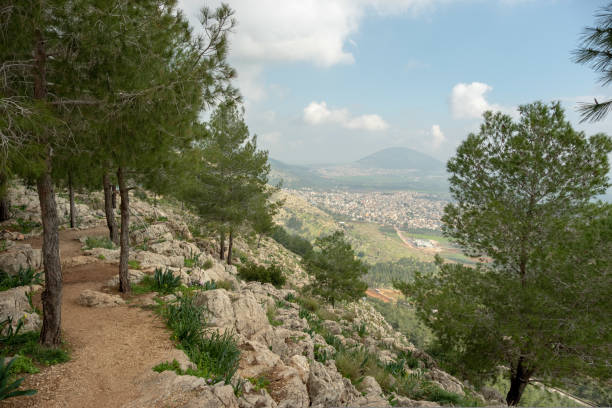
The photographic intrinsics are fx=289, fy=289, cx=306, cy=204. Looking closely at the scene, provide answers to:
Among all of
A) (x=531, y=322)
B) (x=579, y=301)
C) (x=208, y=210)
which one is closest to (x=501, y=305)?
(x=531, y=322)

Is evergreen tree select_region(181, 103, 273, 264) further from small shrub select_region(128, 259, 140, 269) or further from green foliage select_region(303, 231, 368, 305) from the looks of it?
small shrub select_region(128, 259, 140, 269)

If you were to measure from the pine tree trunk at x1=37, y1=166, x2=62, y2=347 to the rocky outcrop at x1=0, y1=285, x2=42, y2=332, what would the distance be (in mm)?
542

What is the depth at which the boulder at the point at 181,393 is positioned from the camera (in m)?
3.69

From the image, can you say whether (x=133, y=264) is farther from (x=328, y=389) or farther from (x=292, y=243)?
(x=292, y=243)

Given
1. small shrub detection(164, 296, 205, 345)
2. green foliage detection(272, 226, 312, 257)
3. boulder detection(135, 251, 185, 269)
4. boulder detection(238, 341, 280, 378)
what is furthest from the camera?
green foliage detection(272, 226, 312, 257)

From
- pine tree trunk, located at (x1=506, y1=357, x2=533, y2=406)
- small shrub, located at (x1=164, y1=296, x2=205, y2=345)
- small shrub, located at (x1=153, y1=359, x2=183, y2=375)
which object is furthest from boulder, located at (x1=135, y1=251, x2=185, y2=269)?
pine tree trunk, located at (x1=506, y1=357, x2=533, y2=406)

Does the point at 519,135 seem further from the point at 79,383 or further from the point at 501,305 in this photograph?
the point at 79,383

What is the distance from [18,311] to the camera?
535 centimetres

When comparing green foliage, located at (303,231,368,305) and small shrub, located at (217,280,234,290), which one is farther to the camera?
green foliage, located at (303,231,368,305)

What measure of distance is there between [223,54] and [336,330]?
8844 mm

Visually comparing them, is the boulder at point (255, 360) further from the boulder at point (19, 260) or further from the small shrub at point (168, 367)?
the boulder at point (19, 260)

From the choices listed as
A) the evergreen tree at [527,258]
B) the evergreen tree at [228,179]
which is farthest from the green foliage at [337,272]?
the evergreen tree at [527,258]

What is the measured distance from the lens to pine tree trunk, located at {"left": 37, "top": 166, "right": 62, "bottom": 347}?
189 inches

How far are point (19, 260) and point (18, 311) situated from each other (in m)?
4.08
